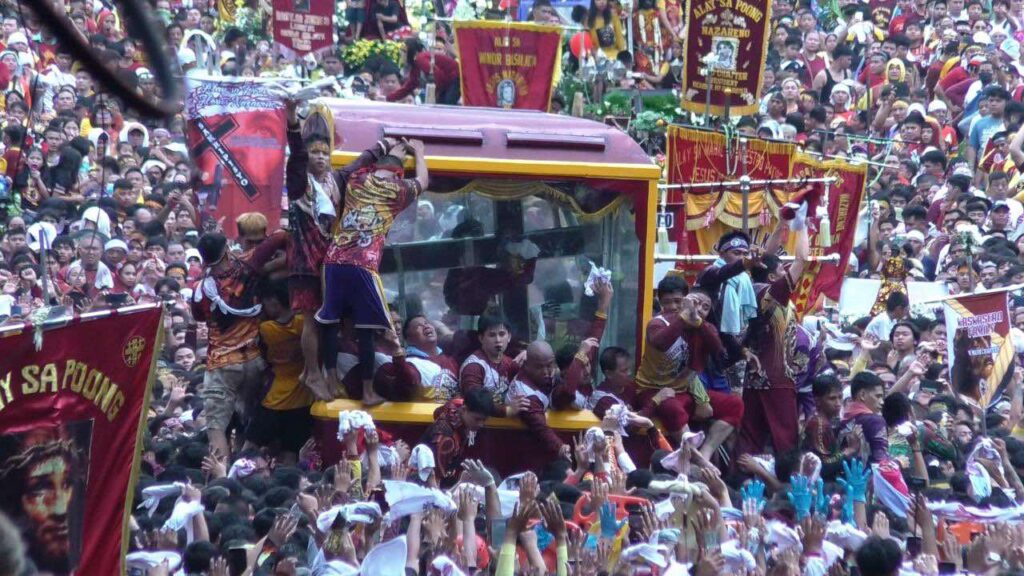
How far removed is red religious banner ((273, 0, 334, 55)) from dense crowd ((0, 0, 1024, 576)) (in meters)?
0.55

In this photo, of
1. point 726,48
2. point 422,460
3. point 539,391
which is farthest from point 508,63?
point 422,460

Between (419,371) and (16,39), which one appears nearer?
(419,371)

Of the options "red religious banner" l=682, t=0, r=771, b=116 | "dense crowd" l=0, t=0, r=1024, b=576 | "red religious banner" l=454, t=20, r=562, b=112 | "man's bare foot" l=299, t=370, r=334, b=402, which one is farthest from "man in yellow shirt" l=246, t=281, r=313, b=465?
"red religious banner" l=454, t=20, r=562, b=112

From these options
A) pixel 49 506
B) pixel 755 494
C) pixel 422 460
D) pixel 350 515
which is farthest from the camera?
pixel 422 460

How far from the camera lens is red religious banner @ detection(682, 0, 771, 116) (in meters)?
15.5

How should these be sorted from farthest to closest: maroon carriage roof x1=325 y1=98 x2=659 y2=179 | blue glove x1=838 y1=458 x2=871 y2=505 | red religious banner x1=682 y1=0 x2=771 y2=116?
red religious banner x1=682 y1=0 x2=771 y2=116, maroon carriage roof x1=325 y1=98 x2=659 y2=179, blue glove x1=838 y1=458 x2=871 y2=505

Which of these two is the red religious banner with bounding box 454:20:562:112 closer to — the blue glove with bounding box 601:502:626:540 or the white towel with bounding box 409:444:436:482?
the white towel with bounding box 409:444:436:482

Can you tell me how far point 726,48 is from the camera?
15.7m

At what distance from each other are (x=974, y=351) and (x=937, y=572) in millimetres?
4008

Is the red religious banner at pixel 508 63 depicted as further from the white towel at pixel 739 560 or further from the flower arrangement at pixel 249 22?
the white towel at pixel 739 560

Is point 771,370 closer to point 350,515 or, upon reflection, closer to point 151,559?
point 350,515

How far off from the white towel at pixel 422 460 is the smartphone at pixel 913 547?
2.45 metres

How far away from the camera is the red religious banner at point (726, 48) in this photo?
15.5m

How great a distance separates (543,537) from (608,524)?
61cm
